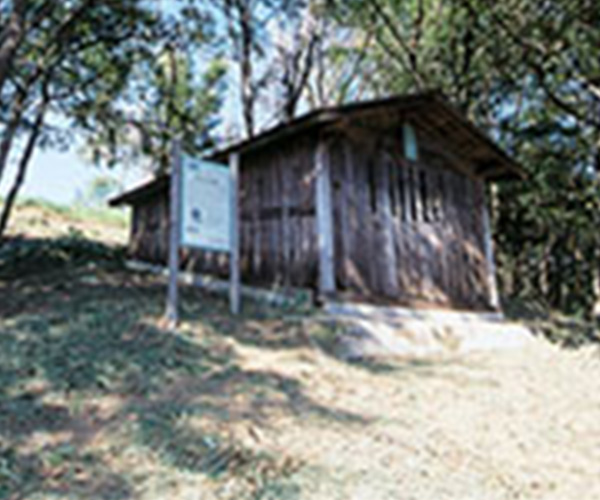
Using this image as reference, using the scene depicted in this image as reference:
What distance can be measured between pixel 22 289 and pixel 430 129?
7.64 meters

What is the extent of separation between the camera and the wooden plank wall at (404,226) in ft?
27.2

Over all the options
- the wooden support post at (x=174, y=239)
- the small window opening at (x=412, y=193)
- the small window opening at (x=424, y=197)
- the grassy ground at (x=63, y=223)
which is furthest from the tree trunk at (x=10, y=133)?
the small window opening at (x=424, y=197)

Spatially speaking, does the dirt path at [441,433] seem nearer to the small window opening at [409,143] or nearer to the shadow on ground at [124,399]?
the shadow on ground at [124,399]

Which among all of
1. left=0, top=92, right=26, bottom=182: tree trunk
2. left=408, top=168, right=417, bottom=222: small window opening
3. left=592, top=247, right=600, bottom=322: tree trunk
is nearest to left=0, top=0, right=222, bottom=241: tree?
left=0, top=92, right=26, bottom=182: tree trunk

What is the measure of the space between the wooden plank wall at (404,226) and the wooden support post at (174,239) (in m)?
2.52

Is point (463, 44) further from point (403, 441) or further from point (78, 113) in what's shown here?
point (403, 441)

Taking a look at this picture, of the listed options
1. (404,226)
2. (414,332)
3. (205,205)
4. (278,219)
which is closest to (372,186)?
(404,226)

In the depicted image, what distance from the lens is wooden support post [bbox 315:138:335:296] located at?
776 cm

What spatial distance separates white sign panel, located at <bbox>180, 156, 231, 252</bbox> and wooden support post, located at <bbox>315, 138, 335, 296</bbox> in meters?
1.44

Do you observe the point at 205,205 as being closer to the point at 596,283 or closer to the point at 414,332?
the point at 414,332

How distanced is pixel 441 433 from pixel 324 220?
4102 millimetres

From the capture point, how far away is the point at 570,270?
16.9 meters

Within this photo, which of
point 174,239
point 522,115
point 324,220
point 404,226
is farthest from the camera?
point 522,115

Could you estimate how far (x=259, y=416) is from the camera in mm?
4301
